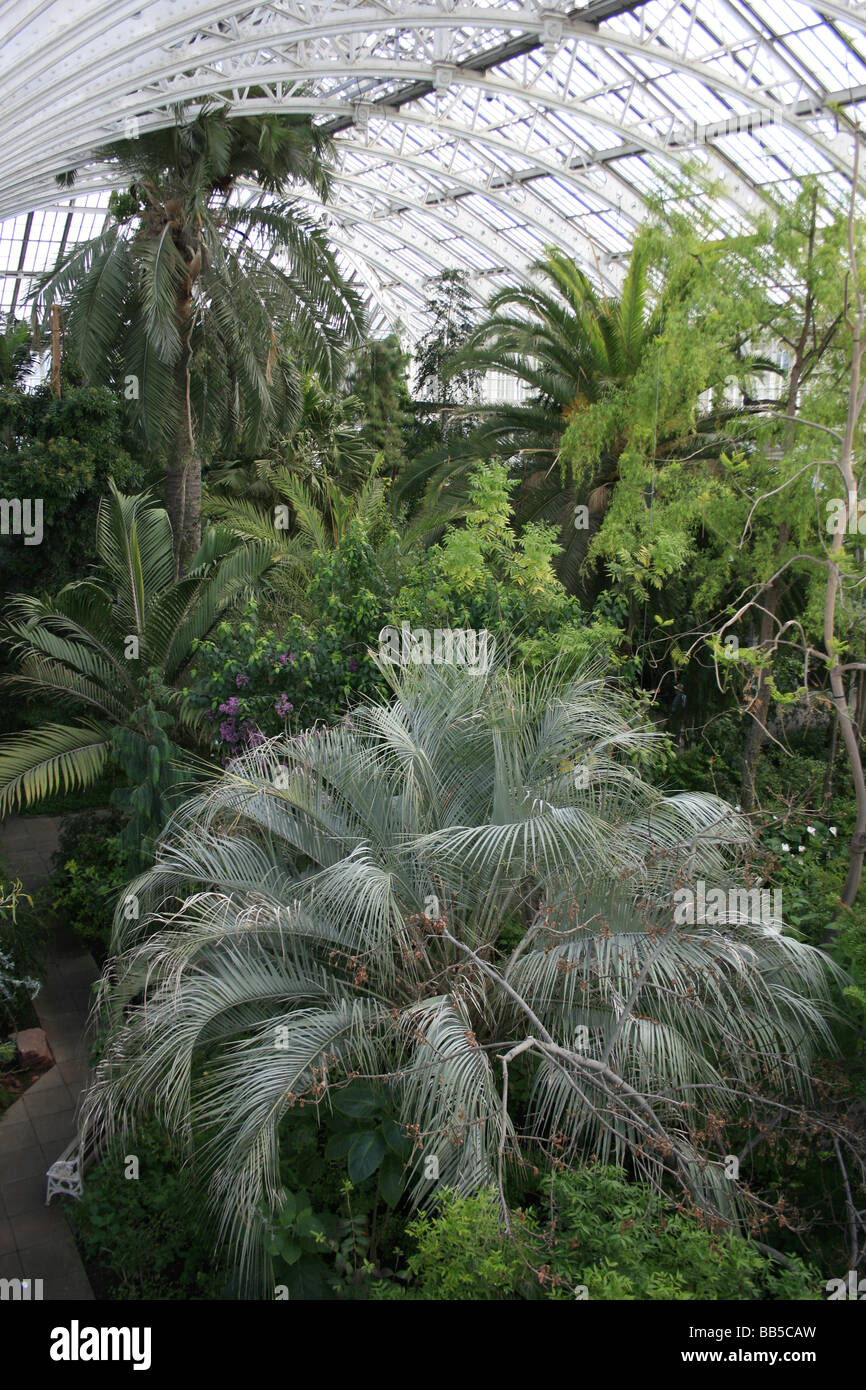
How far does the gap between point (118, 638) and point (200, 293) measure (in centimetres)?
514

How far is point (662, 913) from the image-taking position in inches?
170

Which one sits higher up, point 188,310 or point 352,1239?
point 188,310

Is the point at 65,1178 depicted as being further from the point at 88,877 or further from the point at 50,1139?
the point at 88,877

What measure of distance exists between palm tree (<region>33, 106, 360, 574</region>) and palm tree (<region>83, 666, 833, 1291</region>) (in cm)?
636

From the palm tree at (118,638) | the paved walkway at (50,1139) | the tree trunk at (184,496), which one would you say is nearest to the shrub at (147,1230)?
the paved walkway at (50,1139)

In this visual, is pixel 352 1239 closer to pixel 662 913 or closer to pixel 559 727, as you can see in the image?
pixel 662 913

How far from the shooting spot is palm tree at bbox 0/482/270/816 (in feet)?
25.6

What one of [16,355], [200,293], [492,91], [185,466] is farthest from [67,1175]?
[492,91]

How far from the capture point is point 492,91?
18406mm

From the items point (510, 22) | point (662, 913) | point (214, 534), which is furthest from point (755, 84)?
point (662, 913)

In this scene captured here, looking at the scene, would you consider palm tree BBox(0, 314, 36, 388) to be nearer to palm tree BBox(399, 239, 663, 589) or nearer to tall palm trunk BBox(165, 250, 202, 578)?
tall palm trunk BBox(165, 250, 202, 578)

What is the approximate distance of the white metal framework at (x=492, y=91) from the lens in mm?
9719

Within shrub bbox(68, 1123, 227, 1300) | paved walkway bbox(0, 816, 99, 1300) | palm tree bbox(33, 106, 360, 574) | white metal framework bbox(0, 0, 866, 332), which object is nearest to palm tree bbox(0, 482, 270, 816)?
paved walkway bbox(0, 816, 99, 1300)

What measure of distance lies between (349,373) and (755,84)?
7.78 m
